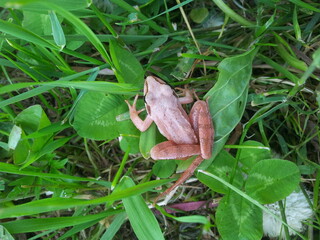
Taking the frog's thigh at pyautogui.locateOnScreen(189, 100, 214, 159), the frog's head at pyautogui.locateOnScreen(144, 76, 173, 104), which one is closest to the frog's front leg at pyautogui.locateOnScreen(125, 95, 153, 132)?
the frog's head at pyautogui.locateOnScreen(144, 76, 173, 104)

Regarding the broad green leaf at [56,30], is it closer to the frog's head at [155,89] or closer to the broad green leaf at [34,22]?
the broad green leaf at [34,22]

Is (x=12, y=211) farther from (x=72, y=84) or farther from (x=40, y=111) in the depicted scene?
(x=40, y=111)

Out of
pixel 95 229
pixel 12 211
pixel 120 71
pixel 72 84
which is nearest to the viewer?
pixel 12 211

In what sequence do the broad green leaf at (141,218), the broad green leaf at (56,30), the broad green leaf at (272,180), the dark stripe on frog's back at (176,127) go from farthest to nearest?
1. the dark stripe on frog's back at (176,127)
2. the broad green leaf at (272,180)
3. the broad green leaf at (141,218)
4. the broad green leaf at (56,30)

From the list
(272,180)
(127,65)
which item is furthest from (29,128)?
(272,180)

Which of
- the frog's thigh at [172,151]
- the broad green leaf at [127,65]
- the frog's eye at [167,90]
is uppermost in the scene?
the broad green leaf at [127,65]

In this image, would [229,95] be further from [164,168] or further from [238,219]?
[238,219]

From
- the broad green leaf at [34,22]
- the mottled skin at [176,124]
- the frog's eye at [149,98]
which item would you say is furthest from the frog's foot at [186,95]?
the broad green leaf at [34,22]

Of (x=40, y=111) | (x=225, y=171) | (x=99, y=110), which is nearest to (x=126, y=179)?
(x=99, y=110)

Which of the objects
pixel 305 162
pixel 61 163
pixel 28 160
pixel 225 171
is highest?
pixel 28 160
